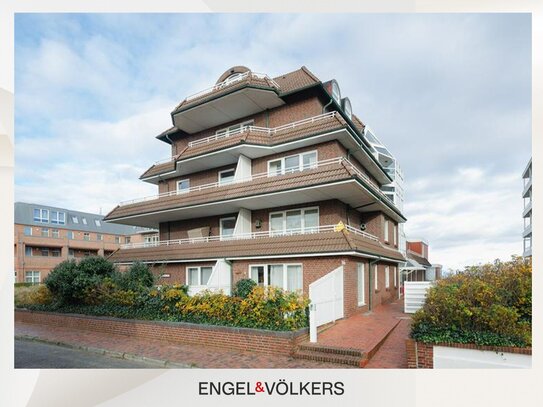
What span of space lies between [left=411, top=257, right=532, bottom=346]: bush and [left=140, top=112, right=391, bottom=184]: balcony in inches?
321

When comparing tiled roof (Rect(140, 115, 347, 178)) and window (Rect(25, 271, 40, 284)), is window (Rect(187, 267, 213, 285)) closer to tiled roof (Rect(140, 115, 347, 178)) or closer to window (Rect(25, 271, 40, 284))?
tiled roof (Rect(140, 115, 347, 178))

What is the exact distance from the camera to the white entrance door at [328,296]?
9703mm

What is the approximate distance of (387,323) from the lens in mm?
11242

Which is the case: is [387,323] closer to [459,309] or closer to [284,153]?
[459,309]

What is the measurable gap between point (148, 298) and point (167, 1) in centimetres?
848

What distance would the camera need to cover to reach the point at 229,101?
52.3 feet

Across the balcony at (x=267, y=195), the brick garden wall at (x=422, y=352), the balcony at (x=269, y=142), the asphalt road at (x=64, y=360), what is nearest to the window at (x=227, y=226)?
the balcony at (x=267, y=195)

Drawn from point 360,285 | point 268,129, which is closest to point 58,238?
point 268,129

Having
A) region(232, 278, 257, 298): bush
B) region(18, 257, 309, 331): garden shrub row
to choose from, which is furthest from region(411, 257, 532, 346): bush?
region(232, 278, 257, 298): bush

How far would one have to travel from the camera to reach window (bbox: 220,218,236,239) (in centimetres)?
1694

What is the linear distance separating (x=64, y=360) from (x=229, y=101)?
464 inches
